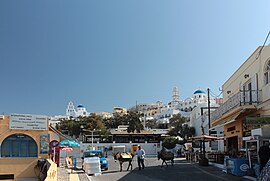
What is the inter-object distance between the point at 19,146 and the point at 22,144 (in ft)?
0.76

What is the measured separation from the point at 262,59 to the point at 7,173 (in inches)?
647

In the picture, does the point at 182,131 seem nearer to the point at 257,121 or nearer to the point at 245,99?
the point at 245,99

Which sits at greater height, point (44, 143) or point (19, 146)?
point (44, 143)

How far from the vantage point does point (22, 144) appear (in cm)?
2183

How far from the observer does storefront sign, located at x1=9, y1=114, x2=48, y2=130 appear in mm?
21562

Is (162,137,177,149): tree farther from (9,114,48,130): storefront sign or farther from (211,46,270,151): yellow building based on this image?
(9,114,48,130): storefront sign

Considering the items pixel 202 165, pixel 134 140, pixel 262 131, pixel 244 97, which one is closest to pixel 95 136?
pixel 134 140

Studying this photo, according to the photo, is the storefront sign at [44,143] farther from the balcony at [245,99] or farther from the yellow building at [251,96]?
the balcony at [245,99]

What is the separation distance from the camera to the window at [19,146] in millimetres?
21516

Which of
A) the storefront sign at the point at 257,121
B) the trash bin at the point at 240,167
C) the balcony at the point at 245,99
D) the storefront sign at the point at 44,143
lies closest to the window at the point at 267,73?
the balcony at the point at 245,99

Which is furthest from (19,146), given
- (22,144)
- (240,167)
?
(240,167)

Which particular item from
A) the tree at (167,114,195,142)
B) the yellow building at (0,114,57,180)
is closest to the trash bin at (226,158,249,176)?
the yellow building at (0,114,57,180)

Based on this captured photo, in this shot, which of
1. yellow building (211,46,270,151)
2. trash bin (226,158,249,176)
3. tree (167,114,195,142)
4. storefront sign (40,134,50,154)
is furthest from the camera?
tree (167,114,195,142)

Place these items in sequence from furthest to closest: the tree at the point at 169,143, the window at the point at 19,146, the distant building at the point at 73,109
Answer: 1. the distant building at the point at 73,109
2. the tree at the point at 169,143
3. the window at the point at 19,146
